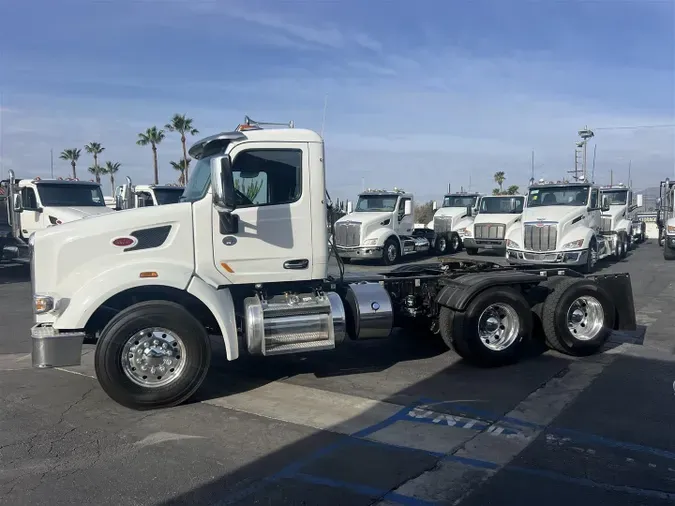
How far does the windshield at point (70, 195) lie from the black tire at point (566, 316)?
13028 mm

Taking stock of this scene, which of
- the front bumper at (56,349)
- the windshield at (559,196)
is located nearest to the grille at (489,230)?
the windshield at (559,196)

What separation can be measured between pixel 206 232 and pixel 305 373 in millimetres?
2157

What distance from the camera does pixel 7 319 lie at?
11.1 m

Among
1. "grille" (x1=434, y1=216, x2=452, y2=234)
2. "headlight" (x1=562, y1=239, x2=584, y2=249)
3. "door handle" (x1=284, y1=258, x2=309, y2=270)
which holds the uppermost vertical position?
"grille" (x1=434, y1=216, x2=452, y2=234)

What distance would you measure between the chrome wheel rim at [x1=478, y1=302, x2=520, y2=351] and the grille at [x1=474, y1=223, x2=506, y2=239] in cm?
1396

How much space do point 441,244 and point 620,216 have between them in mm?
6614

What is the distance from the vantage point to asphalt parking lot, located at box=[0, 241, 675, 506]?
14.1ft

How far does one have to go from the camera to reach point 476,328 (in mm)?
7324

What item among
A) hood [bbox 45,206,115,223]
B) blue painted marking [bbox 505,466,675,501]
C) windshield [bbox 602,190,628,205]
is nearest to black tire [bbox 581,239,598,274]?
windshield [bbox 602,190,628,205]

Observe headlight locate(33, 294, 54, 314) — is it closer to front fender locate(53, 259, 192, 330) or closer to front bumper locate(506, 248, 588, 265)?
front fender locate(53, 259, 192, 330)

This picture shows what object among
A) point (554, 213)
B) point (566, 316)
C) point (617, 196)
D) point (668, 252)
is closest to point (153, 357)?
point (566, 316)

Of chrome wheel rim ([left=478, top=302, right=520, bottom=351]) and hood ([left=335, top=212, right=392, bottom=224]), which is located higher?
hood ([left=335, top=212, right=392, bottom=224])

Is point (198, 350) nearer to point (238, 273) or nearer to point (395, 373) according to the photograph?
point (238, 273)

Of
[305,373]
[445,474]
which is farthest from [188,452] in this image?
[305,373]
